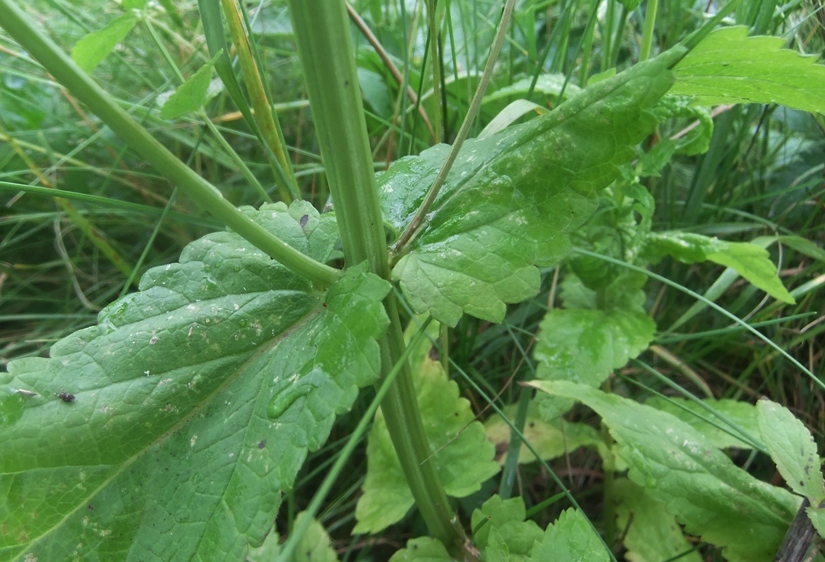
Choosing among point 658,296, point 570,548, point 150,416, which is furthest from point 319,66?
point 658,296

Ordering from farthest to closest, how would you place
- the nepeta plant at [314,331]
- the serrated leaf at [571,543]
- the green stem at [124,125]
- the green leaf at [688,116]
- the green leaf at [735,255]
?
the green leaf at [735,255] → the green leaf at [688,116] → the serrated leaf at [571,543] → the nepeta plant at [314,331] → the green stem at [124,125]

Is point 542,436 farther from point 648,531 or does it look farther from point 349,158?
point 349,158

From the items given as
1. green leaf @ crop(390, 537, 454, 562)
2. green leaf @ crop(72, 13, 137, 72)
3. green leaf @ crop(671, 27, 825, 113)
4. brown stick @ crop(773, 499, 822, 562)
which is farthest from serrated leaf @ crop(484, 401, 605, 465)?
green leaf @ crop(72, 13, 137, 72)

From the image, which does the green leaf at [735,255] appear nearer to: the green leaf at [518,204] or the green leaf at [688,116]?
the green leaf at [688,116]

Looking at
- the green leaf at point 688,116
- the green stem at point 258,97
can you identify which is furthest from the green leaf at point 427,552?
the green leaf at point 688,116

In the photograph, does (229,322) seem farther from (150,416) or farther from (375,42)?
(375,42)

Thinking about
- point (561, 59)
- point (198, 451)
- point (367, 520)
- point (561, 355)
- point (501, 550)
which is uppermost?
point (561, 59)

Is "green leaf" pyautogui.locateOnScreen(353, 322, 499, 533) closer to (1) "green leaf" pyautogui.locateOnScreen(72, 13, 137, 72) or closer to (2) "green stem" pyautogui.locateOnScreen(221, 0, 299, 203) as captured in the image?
(2) "green stem" pyautogui.locateOnScreen(221, 0, 299, 203)
